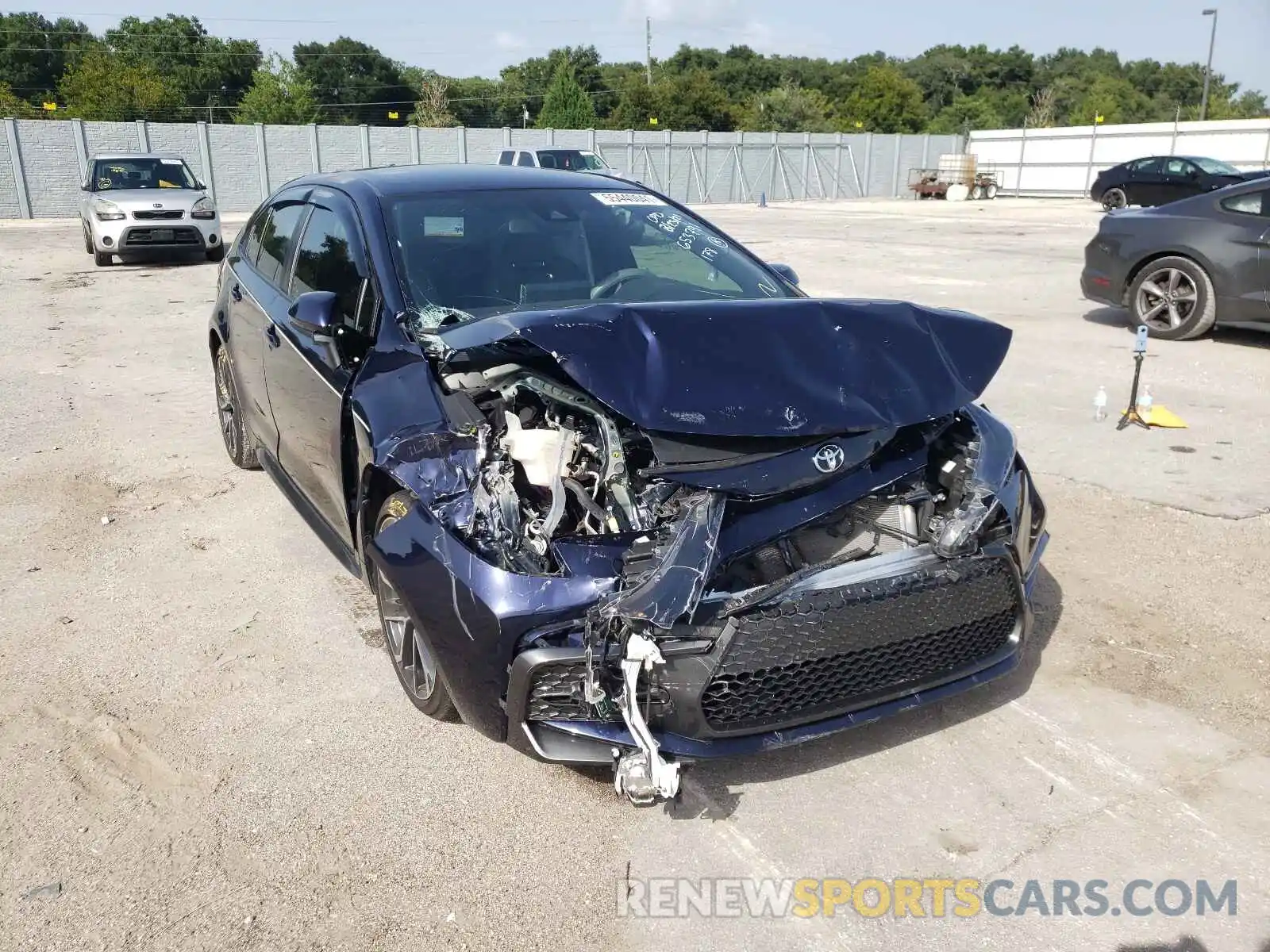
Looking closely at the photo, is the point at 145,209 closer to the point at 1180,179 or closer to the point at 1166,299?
the point at 1166,299

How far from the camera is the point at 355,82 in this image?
79562 millimetres

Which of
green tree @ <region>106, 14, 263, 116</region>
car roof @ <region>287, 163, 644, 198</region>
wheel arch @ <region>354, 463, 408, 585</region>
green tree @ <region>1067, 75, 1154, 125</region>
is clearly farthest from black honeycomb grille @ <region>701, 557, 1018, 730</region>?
green tree @ <region>106, 14, 263, 116</region>

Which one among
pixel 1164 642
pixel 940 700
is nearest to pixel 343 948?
pixel 940 700

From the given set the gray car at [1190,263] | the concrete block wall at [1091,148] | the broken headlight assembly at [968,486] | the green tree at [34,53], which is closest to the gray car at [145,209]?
the gray car at [1190,263]

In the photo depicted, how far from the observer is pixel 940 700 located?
3.00 m

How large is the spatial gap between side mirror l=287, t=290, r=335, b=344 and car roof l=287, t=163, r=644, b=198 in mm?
658

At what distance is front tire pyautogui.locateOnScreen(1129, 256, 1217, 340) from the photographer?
29.7 ft

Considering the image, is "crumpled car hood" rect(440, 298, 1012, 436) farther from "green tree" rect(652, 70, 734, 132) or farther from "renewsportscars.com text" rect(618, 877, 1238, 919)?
"green tree" rect(652, 70, 734, 132)

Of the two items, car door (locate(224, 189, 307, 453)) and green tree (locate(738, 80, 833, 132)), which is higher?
green tree (locate(738, 80, 833, 132))

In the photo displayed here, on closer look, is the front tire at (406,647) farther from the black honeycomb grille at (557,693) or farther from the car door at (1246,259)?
the car door at (1246,259)

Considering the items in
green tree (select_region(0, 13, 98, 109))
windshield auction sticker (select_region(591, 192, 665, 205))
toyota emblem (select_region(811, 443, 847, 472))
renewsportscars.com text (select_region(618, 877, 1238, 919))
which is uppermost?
green tree (select_region(0, 13, 98, 109))

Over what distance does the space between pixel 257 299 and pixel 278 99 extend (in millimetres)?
56003

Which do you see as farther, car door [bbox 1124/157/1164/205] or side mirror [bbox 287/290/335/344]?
car door [bbox 1124/157/1164/205]

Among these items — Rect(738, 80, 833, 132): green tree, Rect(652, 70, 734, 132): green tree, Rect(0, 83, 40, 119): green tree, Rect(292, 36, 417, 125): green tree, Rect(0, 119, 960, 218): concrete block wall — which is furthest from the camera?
Rect(292, 36, 417, 125): green tree
